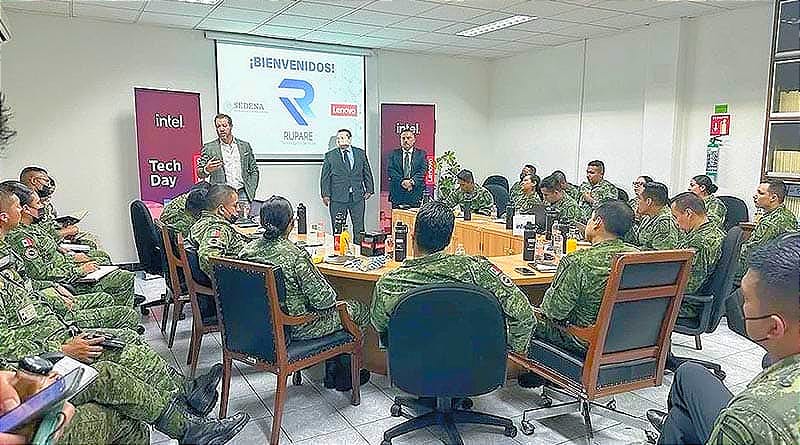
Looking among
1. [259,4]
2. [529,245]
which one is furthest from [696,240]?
[259,4]

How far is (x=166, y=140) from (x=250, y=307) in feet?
14.8

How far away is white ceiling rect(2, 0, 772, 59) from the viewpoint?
5.61 metres

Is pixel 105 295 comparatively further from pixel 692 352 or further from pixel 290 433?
pixel 692 352

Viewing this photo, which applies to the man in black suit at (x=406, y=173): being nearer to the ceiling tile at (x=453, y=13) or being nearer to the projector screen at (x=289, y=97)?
the projector screen at (x=289, y=97)

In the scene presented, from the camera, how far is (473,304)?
2260 mm

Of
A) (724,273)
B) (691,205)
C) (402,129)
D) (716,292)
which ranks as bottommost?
(716,292)

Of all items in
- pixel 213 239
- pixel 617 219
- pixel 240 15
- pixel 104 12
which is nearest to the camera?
pixel 617 219

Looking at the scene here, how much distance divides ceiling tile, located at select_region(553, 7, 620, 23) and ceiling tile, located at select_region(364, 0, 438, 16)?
147 cm

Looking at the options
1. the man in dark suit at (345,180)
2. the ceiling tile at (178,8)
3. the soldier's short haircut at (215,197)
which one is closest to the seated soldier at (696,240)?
the soldier's short haircut at (215,197)

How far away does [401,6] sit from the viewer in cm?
569

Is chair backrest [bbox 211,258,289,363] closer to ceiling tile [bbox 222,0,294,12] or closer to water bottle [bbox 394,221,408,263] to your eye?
water bottle [bbox 394,221,408,263]

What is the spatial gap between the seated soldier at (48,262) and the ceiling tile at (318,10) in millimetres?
3086

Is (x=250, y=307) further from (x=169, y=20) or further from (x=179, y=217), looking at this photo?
(x=169, y=20)

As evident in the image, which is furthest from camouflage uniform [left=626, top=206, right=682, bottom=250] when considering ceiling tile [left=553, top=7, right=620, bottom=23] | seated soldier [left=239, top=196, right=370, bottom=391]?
ceiling tile [left=553, top=7, right=620, bottom=23]
